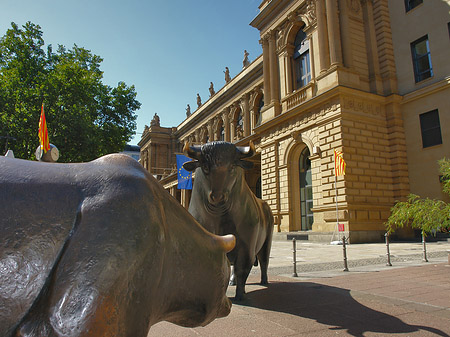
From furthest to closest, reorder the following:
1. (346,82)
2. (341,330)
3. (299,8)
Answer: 1. (299,8)
2. (346,82)
3. (341,330)

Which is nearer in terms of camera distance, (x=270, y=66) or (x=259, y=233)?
(x=259, y=233)

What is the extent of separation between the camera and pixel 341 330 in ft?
9.84

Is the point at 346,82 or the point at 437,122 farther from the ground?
the point at 346,82

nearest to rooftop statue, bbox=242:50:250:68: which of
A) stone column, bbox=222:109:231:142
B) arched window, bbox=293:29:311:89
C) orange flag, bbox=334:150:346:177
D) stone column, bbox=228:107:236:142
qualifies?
stone column, bbox=228:107:236:142

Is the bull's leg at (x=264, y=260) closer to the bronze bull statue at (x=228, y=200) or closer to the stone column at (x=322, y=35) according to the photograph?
the bronze bull statue at (x=228, y=200)

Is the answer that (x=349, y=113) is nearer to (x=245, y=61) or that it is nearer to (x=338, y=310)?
(x=338, y=310)

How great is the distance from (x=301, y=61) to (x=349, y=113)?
7272 mm

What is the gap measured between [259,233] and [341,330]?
5.94ft

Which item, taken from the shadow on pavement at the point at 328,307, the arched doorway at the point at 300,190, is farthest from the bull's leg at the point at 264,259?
the arched doorway at the point at 300,190

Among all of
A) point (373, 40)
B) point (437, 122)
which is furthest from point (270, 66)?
point (437, 122)

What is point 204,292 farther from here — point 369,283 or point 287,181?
point 287,181

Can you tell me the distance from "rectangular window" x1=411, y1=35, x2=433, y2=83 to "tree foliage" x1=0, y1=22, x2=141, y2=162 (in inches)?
831

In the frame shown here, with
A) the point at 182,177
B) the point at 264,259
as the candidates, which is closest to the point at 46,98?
the point at 182,177

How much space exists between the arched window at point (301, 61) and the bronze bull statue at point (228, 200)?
2095cm
